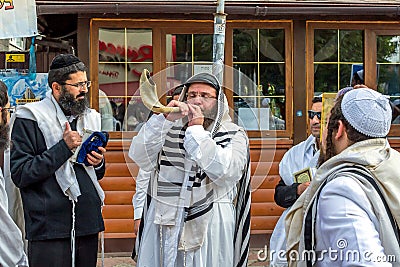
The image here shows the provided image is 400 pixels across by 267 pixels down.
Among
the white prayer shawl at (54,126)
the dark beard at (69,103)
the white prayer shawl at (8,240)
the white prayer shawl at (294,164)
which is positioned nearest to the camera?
the white prayer shawl at (8,240)

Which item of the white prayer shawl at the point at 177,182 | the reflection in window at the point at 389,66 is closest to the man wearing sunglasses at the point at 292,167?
the white prayer shawl at the point at 177,182

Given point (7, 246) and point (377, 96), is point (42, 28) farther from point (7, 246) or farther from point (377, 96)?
point (377, 96)

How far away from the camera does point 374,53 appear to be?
27.5 ft

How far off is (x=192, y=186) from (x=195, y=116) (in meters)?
0.46

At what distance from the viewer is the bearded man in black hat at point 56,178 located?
407 centimetres

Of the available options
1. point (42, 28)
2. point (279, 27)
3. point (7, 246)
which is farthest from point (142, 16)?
point (7, 246)

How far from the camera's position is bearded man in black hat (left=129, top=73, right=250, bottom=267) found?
3.98m

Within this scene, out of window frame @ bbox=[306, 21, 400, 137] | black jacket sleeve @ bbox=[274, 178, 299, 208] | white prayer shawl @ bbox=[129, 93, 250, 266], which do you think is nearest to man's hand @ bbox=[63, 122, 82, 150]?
white prayer shawl @ bbox=[129, 93, 250, 266]

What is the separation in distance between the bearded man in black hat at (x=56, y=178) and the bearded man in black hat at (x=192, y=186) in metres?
0.37

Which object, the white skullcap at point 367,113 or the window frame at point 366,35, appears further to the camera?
the window frame at point 366,35

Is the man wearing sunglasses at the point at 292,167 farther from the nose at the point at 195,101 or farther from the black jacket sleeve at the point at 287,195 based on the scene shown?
the nose at the point at 195,101

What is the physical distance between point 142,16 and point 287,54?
71.8 inches

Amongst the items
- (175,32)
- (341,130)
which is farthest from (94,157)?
(175,32)

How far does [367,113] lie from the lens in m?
2.72
